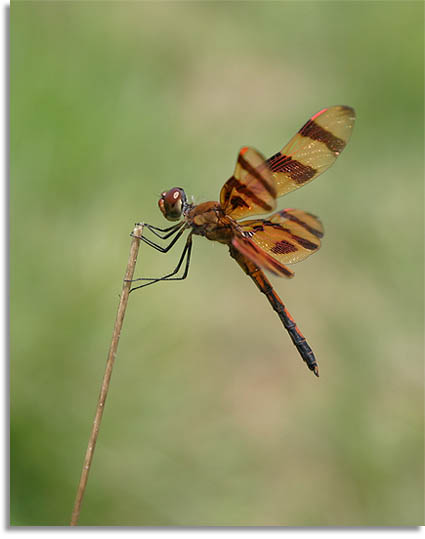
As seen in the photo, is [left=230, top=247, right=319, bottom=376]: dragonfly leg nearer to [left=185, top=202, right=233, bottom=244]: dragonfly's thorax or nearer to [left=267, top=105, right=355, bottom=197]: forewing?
[left=185, top=202, right=233, bottom=244]: dragonfly's thorax

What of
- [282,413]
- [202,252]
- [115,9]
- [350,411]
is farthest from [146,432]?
[115,9]

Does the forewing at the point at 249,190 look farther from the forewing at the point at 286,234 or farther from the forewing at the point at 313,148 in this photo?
the forewing at the point at 313,148

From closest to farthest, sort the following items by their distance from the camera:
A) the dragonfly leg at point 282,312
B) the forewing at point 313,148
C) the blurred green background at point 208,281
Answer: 1. the forewing at point 313,148
2. the dragonfly leg at point 282,312
3. the blurred green background at point 208,281

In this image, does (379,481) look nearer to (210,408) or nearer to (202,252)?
(210,408)

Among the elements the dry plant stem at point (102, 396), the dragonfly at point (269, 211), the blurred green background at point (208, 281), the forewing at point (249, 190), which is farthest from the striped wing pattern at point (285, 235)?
the blurred green background at point (208, 281)

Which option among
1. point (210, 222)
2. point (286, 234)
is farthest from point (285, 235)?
point (210, 222)

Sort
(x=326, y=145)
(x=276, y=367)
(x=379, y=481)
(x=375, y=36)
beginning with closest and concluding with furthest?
(x=326, y=145), (x=379, y=481), (x=276, y=367), (x=375, y=36)

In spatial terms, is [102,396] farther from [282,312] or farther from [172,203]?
[282,312]
